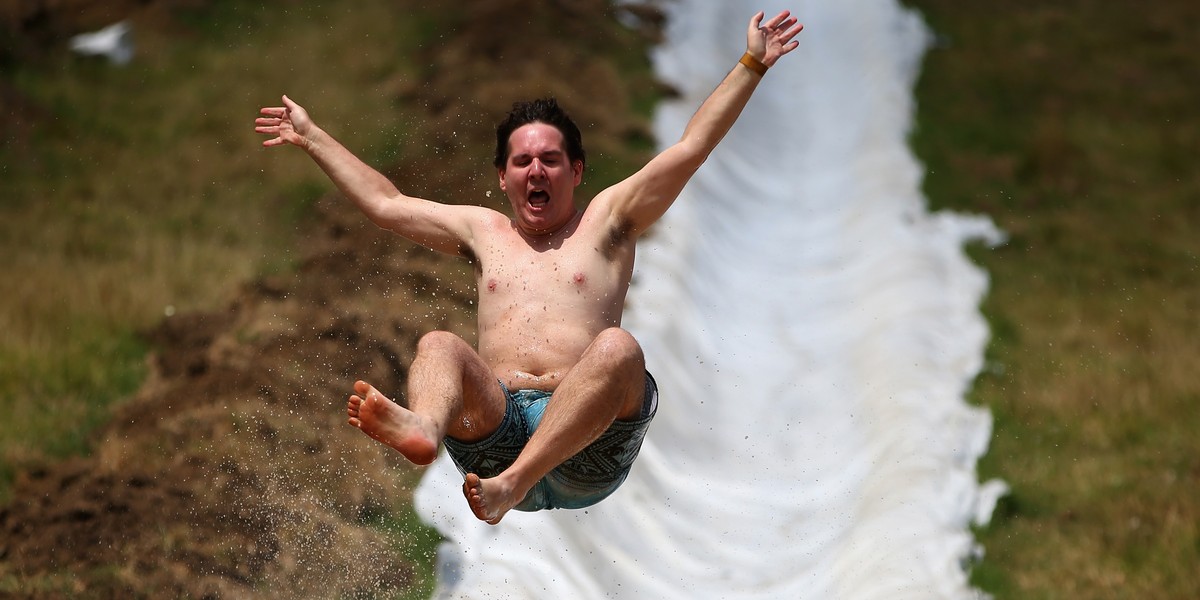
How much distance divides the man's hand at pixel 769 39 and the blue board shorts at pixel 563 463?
1248mm

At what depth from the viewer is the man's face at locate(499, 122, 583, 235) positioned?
514 centimetres

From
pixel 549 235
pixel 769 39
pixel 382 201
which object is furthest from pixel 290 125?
pixel 769 39

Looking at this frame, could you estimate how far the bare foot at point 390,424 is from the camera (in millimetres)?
4094

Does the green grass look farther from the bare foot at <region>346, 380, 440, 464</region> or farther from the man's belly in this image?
the bare foot at <region>346, 380, 440, 464</region>

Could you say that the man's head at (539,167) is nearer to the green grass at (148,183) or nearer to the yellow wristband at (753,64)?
the yellow wristband at (753,64)

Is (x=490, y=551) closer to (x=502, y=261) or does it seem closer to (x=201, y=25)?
(x=502, y=261)

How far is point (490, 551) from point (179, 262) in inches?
151

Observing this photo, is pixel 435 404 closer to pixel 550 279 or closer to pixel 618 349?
pixel 618 349

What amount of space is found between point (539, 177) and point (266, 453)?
9.69 feet

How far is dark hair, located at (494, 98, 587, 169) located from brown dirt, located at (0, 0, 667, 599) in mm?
2270

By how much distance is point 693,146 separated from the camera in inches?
199

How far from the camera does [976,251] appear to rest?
1111 cm

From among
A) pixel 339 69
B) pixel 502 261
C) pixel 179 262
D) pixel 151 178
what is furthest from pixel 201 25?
pixel 502 261

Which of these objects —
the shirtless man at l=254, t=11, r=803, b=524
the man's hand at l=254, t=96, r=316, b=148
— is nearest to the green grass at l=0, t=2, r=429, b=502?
the man's hand at l=254, t=96, r=316, b=148
